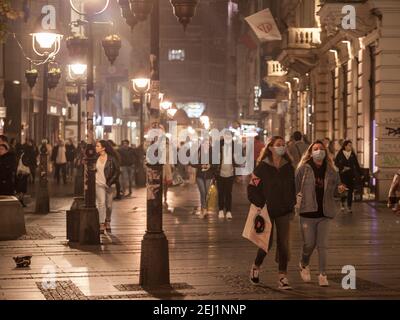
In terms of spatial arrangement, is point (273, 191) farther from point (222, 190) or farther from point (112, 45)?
point (112, 45)

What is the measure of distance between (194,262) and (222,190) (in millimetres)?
8609

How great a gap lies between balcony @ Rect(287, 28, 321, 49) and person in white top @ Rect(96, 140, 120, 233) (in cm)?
2328

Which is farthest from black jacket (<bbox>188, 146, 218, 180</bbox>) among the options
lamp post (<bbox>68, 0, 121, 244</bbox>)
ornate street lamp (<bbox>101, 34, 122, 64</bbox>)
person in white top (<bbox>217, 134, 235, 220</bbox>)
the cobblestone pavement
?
lamp post (<bbox>68, 0, 121, 244</bbox>)

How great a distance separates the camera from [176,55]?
123750mm

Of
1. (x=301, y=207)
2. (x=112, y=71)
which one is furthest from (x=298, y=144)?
(x=112, y=71)

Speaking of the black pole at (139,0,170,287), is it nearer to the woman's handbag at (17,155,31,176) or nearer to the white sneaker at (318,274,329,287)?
the white sneaker at (318,274,329,287)

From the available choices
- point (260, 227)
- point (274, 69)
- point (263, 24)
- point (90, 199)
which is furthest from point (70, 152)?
point (260, 227)

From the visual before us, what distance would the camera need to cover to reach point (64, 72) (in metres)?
68.7

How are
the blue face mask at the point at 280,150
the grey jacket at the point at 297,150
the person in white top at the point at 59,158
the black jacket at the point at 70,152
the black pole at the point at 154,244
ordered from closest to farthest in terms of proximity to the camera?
the black pole at the point at 154,244 < the blue face mask at the point at 280,150 < the grey jacket at the point at 297,150 < the person in white top at the point at 59,158 < the black jacket at the point at 70,152

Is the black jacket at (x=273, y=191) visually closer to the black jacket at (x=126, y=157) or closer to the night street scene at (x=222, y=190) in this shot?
the night street scene at (x=222, y=190)

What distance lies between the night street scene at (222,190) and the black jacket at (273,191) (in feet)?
0.06

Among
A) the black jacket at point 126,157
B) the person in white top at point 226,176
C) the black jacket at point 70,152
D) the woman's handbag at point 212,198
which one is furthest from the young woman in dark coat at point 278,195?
the black jacket at point 70,152

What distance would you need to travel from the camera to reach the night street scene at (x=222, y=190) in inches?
511
